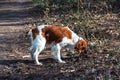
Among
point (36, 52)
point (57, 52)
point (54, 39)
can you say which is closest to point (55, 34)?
point (54, 39)

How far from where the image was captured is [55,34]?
9562mm

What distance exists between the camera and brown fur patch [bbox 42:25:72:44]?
9555 millimetres

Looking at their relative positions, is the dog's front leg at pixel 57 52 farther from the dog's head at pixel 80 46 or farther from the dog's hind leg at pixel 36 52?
the dog's head at pixel 80 46

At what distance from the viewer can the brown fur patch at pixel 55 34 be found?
31.3ft

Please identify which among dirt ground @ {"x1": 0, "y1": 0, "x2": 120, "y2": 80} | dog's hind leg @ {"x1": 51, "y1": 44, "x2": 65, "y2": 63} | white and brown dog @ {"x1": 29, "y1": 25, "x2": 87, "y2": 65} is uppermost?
white and brown dog @ {"x1": 29, "y1": 25, "x2": 87, "y2": 65}

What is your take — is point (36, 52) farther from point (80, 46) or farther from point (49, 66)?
point (80, 46)

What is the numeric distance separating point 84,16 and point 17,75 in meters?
6.11

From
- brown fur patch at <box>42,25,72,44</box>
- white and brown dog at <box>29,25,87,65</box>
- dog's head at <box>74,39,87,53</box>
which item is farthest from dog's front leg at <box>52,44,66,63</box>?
dog's head at <box>74,39,87,53</box>

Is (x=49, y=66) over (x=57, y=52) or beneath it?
beneath

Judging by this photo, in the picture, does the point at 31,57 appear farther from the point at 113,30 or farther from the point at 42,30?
the point at 113,30

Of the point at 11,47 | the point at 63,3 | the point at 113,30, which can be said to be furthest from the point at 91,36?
the point at 63,3

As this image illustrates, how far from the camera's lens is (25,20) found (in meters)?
16.3

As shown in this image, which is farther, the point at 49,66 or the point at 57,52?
the point at 57,52

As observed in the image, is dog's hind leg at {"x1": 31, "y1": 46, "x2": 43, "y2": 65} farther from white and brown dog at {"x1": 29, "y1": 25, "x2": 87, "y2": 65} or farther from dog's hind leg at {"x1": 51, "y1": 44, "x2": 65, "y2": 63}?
dog's hind leg at {"x1": 51, "y1": 44, "x2": 65, "y2": 63}
